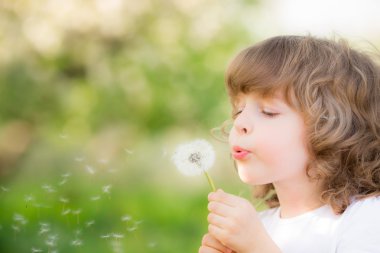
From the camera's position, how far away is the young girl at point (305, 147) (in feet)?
5.07

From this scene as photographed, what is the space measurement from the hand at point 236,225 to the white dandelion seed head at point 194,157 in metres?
0.07

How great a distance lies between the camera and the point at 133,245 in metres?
3.45

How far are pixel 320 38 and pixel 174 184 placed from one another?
135 inches

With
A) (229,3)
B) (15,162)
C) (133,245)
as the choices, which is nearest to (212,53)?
(229,3)

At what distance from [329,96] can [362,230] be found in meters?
0.37

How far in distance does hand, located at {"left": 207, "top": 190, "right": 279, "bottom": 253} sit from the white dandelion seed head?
71mm

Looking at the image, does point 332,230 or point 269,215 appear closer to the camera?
point 332,230

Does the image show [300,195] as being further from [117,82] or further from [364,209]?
[117,82]

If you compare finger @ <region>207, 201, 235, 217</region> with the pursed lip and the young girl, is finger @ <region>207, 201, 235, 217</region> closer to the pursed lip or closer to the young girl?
the young girl

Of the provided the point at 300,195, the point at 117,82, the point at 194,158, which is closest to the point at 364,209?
the point at 300,195

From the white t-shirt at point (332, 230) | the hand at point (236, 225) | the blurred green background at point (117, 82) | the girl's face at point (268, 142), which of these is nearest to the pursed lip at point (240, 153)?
the girl's face at point (268, 142)

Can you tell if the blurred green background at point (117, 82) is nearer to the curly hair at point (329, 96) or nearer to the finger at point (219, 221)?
the curly hair at point (329, 96)

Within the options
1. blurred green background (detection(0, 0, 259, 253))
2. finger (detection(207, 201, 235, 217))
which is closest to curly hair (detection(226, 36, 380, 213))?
finger (detection(207, 201, 235, 217))

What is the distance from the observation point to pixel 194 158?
158 centimetres
